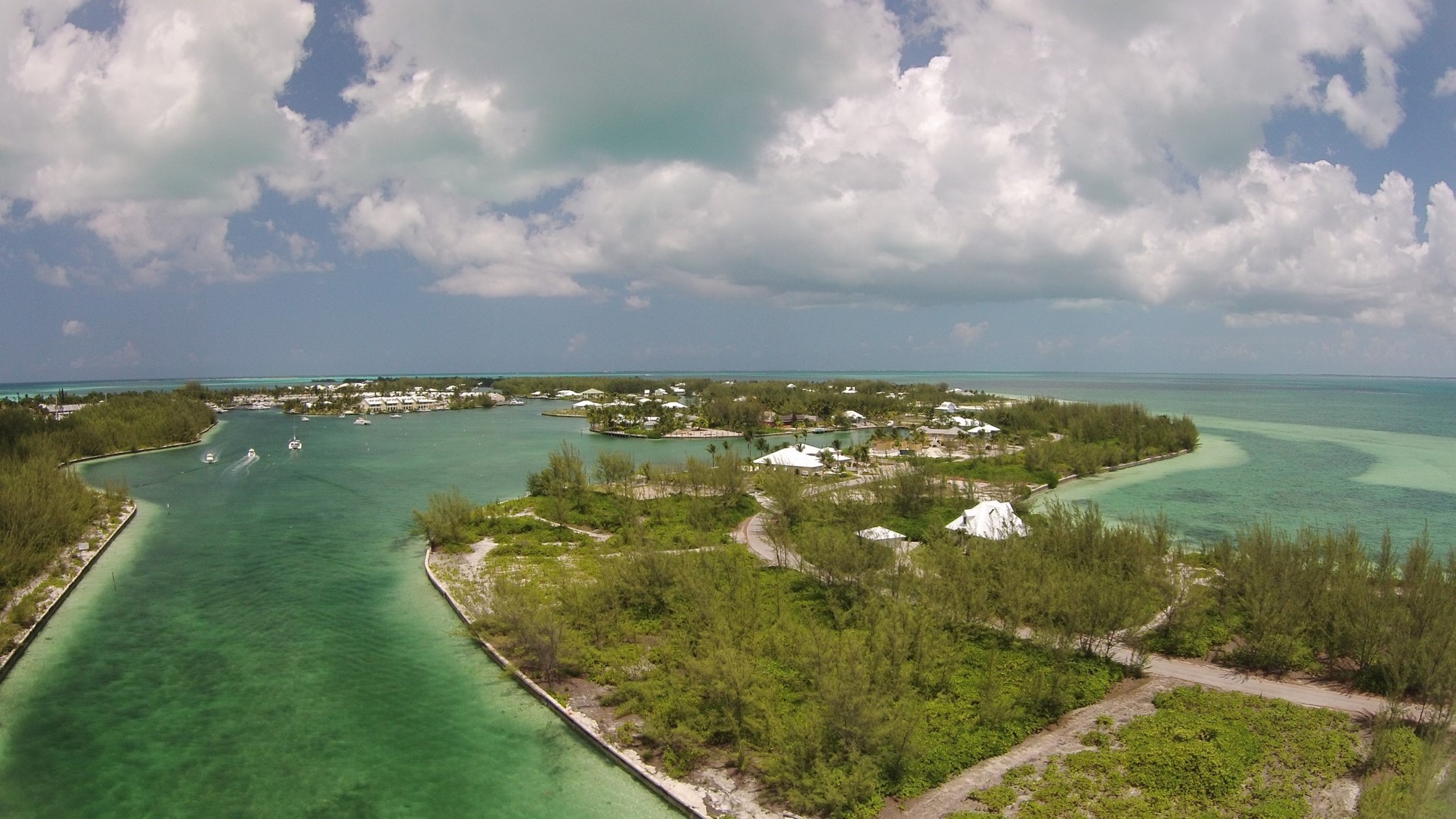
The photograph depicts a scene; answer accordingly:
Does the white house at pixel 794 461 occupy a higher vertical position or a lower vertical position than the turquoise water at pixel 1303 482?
higher

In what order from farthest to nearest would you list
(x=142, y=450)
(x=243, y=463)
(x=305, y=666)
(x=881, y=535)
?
(x=142, y=450) < (x=243, y=463) < (x=881, y=535) < (x=305, y=666)

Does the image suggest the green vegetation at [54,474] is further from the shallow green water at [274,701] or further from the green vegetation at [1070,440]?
the green vegetation at [1070,440]

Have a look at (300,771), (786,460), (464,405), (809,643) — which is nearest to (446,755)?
(300,771)

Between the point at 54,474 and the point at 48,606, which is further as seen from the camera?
the point at 54,474

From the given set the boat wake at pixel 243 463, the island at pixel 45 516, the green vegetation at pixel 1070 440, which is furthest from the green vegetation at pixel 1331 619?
the boat wake at pixel 243 463

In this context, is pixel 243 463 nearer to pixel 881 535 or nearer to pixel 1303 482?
pixel 881 535

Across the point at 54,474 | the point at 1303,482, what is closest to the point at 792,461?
the point at 1303,482

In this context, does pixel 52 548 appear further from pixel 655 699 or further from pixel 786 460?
pixel 786 460
